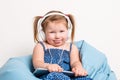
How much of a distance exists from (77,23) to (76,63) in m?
0.47

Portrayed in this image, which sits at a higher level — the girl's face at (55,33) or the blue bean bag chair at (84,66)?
the girl's face at (55,33)

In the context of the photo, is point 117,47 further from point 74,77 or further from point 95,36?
point 74,77

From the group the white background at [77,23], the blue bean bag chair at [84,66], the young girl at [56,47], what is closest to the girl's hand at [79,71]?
the young girl at [56,47]

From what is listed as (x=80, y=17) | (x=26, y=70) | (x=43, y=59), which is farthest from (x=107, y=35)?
(x=26, y=70)

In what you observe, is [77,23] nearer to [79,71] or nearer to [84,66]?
[84,66]

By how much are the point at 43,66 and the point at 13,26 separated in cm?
55

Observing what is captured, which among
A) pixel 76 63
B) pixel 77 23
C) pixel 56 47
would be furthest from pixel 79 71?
pixel 77 23

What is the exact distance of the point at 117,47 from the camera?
6.76ft

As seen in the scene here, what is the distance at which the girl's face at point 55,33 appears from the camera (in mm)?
1614

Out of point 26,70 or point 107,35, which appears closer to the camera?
point 26,70

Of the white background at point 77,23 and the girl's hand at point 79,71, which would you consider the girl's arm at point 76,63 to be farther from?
the white background at point 77,23

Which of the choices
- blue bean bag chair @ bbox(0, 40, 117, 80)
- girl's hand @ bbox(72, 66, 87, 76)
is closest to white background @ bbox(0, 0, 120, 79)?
blue bean bag chair @ bbox(0, 40, 117, 80)

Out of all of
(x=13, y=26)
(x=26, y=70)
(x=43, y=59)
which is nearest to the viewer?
(x=26, y=70)

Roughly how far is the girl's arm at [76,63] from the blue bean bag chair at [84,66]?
31 millimetres
